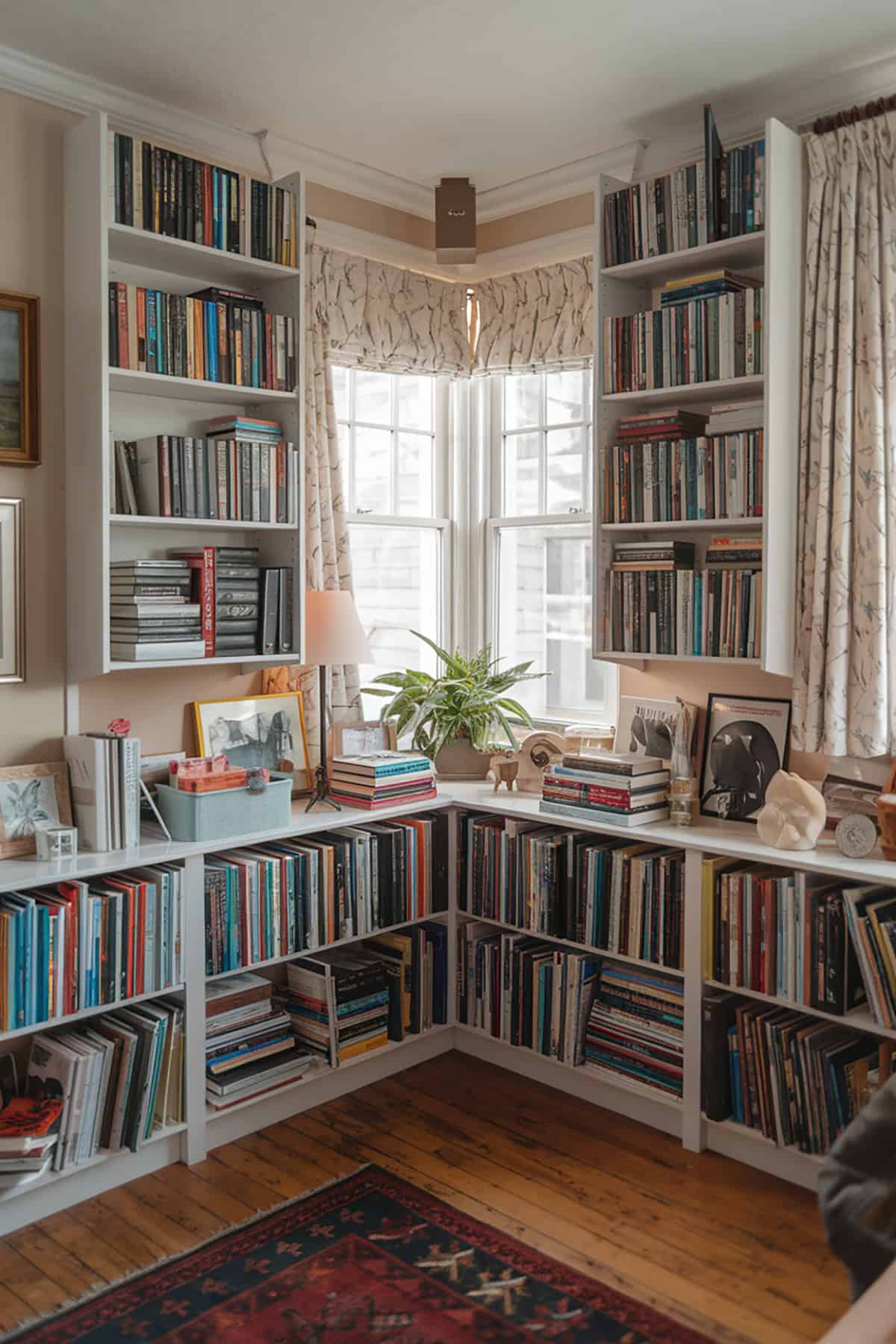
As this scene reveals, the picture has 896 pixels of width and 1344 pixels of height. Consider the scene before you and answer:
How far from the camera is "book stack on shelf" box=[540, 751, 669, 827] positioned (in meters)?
3.06

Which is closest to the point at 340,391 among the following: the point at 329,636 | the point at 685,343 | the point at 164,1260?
the point at 329,636

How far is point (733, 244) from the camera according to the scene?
294 cm

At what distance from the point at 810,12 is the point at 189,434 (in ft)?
6.37

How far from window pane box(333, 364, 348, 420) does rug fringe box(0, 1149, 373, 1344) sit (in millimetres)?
2354

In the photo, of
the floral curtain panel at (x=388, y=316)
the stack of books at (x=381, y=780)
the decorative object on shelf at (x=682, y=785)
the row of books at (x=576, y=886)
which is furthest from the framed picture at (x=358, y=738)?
the floral curtain panel at (x=388, y=316)

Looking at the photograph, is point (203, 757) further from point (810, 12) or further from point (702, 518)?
point (810, 12)

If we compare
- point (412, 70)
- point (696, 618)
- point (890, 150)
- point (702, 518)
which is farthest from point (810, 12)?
point (696, 618)

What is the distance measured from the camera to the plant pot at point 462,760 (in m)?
3.71

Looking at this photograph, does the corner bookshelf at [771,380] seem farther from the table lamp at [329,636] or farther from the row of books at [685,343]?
the table lamp at [329,636]

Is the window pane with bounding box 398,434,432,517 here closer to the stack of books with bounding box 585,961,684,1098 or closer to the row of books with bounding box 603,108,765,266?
the row of books with bounding box 603,108,765,266

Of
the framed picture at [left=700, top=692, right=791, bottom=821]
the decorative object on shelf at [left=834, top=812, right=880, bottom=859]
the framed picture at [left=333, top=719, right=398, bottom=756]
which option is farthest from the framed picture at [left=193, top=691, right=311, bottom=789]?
the decorative object on shelf at [left=834, top=812, right=880, bottom=859]

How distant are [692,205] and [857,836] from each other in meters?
1.77

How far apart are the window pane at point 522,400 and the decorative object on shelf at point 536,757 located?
46.1 inches

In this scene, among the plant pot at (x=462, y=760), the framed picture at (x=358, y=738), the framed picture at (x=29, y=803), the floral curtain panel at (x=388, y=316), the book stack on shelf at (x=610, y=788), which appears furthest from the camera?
the plant pot at (x=462, y=760)
